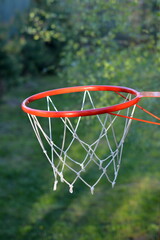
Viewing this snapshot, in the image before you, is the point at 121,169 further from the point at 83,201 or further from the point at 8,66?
the point at 8,66

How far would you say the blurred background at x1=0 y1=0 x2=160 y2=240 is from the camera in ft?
17.1

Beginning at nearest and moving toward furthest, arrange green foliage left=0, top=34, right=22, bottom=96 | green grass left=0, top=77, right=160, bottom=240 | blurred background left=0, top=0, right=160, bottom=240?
blurred background left=0, top=0, right=160, bottom=240
green grass left=0, top=77, right=160, bottom=240
green foliage left=0, top=34, right=22, bottom=96

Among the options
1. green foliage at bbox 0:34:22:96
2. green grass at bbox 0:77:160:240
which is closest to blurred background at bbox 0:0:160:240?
green grass at bbox 0:77:160:240

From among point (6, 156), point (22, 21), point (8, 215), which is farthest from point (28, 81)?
point (8, 215)

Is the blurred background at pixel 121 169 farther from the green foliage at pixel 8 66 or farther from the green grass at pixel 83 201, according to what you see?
the green foliage at pixel 8 66

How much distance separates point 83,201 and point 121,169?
1.31 m

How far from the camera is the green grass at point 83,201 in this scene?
5.48m

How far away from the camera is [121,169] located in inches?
286

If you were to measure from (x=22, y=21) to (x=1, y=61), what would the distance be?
2.66 meters

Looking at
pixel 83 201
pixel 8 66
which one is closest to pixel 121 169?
pixel 83 201

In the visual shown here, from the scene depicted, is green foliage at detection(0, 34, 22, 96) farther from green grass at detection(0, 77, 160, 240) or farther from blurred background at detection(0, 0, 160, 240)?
green grass at detection(0, 77, 160, 240)

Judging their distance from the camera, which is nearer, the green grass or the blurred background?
the blurred background

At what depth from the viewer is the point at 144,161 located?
25.1 ft

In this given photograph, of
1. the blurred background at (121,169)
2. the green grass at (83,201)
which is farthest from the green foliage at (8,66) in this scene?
the green grass at (83,201)
